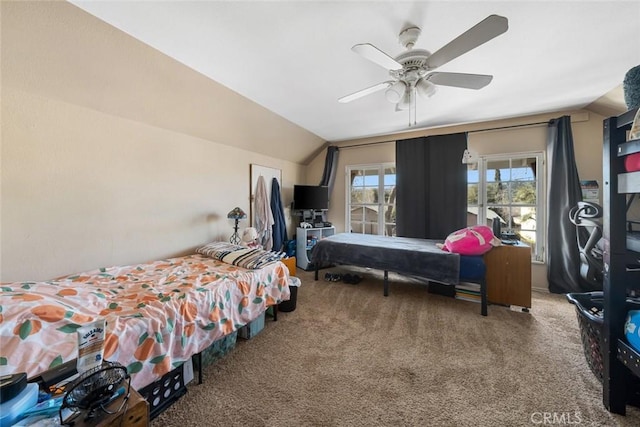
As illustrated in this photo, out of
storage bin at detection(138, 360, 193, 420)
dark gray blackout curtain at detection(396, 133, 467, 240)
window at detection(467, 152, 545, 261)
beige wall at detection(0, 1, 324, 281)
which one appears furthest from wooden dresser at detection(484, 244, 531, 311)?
beige wall at detection(0, 1, 324, 281)

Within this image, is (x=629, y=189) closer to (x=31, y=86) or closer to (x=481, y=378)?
(x=481, y=378)

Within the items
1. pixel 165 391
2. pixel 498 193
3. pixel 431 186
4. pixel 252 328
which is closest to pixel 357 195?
pixel 431 186

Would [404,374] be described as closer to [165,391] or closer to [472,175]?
[165,391]

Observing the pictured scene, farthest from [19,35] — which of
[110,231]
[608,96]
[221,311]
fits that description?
[608,96]

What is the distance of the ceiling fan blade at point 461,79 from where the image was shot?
1723mm

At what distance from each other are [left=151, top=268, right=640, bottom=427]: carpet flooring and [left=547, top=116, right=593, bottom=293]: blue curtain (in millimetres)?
837

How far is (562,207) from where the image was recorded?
3.09m

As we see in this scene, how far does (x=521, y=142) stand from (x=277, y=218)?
397 cm

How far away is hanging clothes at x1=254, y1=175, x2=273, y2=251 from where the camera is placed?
3801 mm

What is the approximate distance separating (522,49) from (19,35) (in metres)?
3.59

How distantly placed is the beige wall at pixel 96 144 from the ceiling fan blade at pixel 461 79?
2.13 metres

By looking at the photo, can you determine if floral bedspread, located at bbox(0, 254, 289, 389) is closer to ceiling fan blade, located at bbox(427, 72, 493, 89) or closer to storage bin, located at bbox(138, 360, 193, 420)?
storage bin, located at bbox(138, 360, 193, 420)

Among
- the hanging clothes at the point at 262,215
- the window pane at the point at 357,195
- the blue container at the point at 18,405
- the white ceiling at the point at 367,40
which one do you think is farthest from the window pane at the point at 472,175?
the blue container at the point at 18,405

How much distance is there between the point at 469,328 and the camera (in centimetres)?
228
